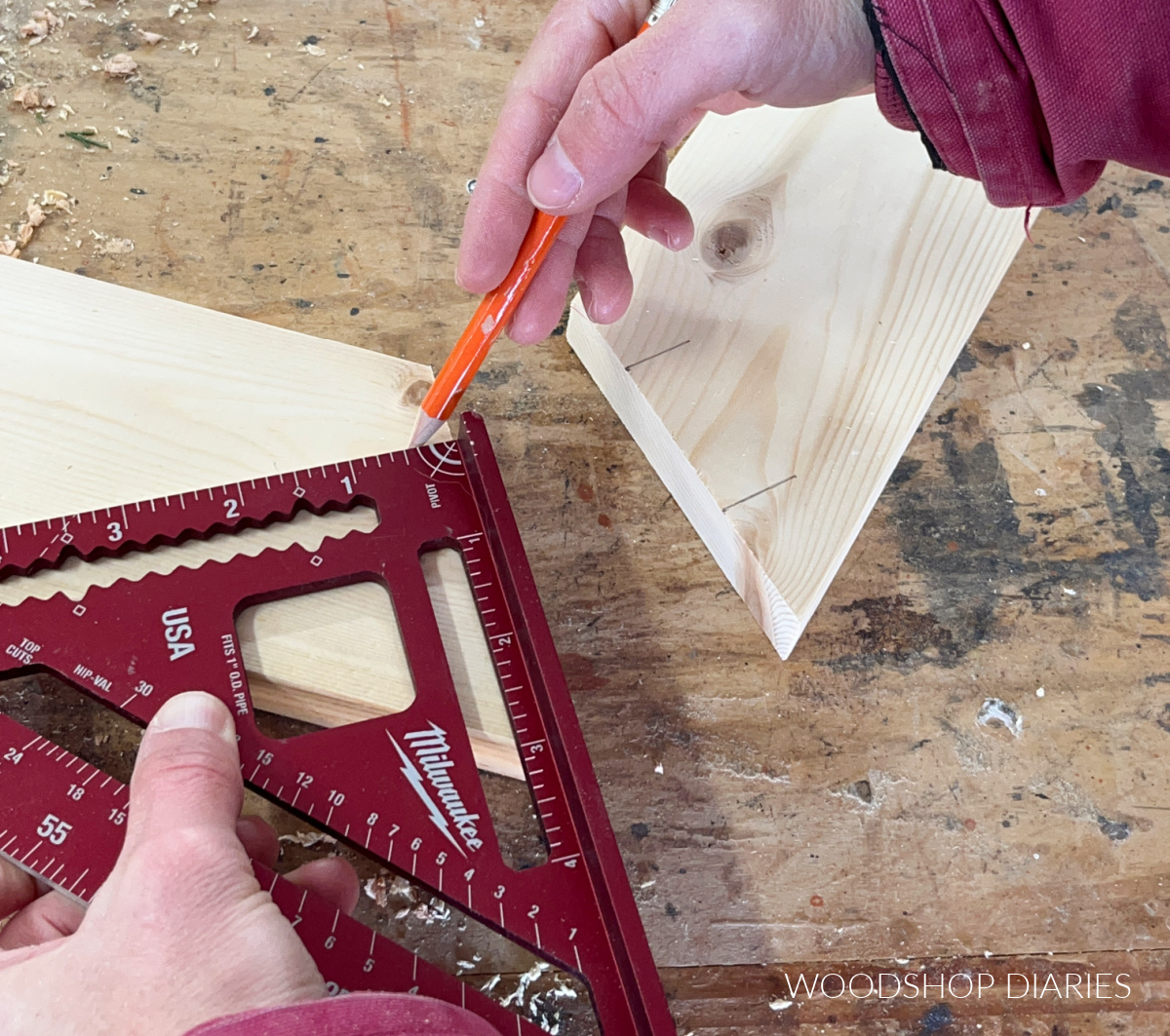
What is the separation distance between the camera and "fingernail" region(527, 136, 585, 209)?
3.67ft

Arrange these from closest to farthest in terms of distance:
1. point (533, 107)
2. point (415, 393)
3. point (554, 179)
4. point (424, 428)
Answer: point (554, 179), point (533, 107), point (424, 428), point (415, 393)

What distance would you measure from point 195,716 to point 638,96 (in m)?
0.90

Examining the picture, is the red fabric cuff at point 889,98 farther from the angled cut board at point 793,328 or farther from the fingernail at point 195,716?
the fingernail at point 195,716

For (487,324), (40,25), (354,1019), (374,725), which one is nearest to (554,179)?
(487,324)

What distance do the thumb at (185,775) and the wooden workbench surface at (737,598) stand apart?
381 millimetres

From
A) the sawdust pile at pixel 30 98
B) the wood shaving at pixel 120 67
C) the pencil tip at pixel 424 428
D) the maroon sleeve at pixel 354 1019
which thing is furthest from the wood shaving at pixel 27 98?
the maroon sleeve at pixel 354 1019

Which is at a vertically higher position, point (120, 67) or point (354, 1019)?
Answer: point (120, 67)

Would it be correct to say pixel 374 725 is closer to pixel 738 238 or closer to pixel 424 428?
pixel 424 428

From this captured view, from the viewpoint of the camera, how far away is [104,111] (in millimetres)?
1787

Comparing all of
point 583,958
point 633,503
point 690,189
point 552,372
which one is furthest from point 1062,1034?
point 690,189

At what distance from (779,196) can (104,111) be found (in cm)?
131

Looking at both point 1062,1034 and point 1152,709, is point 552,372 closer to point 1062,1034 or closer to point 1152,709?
point 1152,709

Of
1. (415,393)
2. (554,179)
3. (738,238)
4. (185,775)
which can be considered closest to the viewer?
(185,775)

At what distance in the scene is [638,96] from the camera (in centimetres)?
107
